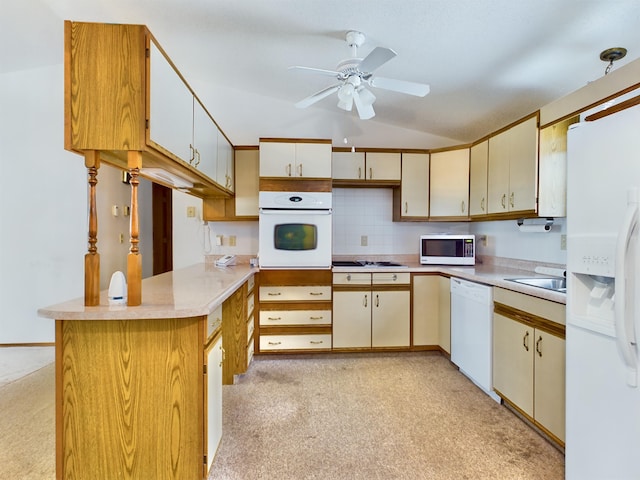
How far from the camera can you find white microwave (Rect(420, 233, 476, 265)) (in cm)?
332

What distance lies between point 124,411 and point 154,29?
2.78m

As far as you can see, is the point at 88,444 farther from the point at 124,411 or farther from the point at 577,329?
the point at 577,329

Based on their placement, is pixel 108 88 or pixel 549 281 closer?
pixel 108 88

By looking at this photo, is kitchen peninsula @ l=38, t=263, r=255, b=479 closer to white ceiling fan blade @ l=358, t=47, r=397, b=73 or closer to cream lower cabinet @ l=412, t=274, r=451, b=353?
white ceiling fan blade @ l=358, t=47, r=397, b=73

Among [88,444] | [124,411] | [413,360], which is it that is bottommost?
[413,360]

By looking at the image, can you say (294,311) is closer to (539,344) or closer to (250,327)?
(250,327)

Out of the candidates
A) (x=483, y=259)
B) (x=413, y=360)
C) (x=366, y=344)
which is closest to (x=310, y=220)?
(x=366, y=344)

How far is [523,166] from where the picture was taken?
238 centimetres

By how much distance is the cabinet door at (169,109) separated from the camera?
1468mm

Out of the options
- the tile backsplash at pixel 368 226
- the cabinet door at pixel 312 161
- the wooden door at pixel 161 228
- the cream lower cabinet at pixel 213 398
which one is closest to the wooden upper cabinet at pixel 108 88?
the cream lower cabinet at pixel 213 398

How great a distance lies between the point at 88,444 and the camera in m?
1.37

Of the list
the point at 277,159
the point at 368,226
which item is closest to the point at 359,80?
the point at 277,159

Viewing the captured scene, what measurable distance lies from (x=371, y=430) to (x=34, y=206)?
3793mm

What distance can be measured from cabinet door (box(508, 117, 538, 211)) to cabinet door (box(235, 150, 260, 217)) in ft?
7.59
